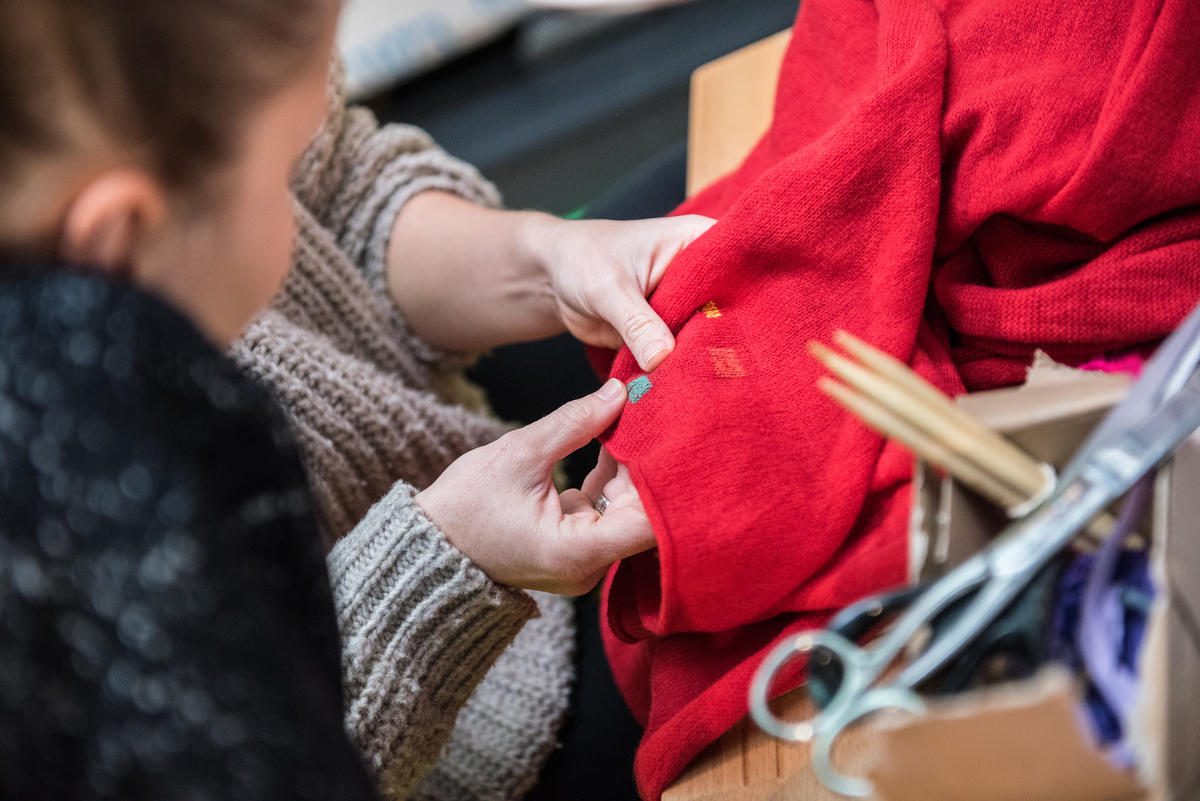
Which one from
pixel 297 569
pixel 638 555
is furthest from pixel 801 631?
pixel 297 569

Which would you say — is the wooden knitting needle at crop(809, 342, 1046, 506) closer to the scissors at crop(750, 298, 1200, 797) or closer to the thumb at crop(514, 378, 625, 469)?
the scissors at crop(750, 298, 1200, 797)

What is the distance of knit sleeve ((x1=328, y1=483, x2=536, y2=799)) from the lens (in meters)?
0.49

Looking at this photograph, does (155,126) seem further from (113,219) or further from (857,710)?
(857,710)

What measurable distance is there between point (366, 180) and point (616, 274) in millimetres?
247

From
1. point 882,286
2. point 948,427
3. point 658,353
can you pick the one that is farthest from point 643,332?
point 948,427

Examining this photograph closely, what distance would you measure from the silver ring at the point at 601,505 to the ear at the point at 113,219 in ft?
0.75

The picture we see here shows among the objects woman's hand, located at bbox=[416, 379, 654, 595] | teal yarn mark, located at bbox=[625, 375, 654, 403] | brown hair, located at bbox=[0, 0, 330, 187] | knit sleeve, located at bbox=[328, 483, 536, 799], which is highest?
brown hair, located at bbox=[0, 0, 330, 187]

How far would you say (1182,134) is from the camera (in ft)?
1.40

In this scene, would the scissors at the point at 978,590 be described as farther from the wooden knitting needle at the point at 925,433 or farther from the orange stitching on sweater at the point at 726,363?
the orange stitching on sweater at the point at 726,363

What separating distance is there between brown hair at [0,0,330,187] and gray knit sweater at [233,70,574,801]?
0.20 metres

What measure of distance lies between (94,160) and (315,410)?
0.23 m

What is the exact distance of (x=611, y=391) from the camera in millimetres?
464

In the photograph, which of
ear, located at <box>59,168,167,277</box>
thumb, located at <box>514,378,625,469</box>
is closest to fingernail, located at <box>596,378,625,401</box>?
thumb, located at <box>514,378,625,469</box>

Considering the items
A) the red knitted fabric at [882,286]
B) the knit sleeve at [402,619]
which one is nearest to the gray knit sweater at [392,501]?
the knit sleeve at [402,619]
